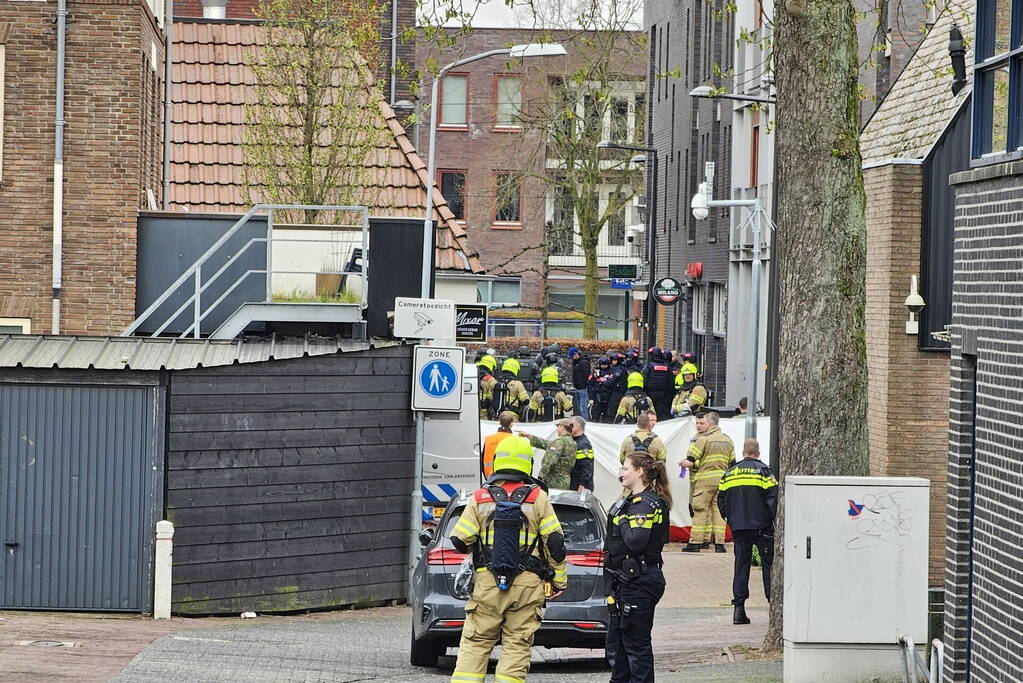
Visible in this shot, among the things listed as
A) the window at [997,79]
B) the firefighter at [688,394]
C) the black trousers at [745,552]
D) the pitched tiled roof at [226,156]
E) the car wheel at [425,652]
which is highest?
the pitched tiled roof at [226,156]

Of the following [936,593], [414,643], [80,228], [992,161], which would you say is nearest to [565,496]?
[414,643]

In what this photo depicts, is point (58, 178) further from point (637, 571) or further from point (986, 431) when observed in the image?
point (986, 431)

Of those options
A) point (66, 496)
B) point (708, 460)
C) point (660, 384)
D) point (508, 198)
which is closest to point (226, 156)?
point (660, 384)

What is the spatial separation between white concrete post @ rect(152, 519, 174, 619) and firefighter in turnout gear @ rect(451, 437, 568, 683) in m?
5.30

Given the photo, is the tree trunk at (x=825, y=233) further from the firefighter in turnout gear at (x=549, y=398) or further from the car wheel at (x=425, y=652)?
the firefighter in turnout gear at (x=549, y=398)

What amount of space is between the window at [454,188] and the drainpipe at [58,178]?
47.3 meters

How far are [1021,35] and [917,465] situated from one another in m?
10.5

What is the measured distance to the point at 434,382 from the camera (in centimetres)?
1667

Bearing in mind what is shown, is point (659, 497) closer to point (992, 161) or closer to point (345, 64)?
point (992, 161)

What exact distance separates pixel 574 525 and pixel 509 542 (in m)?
2.77

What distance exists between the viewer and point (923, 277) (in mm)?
18938

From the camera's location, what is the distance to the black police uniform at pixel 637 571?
1049 centimetres

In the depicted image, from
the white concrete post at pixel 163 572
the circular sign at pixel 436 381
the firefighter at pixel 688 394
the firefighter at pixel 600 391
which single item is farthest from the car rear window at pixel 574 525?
the firefighter at pixel 600 391

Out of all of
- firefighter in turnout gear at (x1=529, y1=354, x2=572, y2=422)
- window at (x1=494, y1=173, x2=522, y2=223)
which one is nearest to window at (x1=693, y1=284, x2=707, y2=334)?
window at (x1=494, y1=173, x2=522, y2=223)
